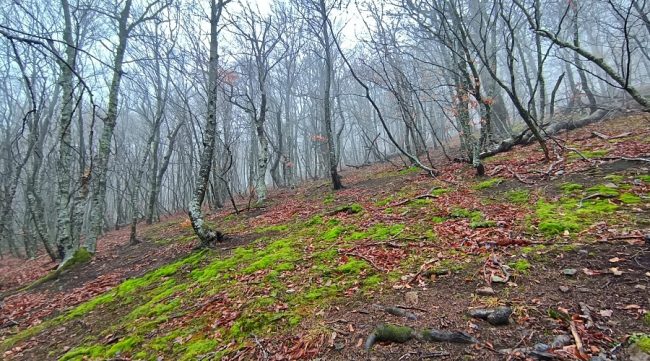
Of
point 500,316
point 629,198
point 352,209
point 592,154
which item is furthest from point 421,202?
point 500,316

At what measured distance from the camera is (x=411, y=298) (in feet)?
11.6

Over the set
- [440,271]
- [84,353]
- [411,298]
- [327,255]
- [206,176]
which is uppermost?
[206,176]

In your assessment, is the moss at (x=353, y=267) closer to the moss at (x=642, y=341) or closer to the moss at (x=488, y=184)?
the moss at (x=642, y=341)

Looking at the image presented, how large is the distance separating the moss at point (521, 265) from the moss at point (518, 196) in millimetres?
2324

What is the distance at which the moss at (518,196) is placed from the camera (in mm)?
5773

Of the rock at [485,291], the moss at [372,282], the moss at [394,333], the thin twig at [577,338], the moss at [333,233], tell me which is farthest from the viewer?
the moss at [333,233]

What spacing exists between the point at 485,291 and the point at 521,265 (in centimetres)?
70

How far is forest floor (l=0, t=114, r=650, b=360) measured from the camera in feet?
9.29

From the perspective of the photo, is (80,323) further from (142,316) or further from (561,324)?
(561,324)

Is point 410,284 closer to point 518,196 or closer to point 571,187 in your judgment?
point 518,196

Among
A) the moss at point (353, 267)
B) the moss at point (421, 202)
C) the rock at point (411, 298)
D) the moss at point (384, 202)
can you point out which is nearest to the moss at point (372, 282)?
the moss at point (353, 267)

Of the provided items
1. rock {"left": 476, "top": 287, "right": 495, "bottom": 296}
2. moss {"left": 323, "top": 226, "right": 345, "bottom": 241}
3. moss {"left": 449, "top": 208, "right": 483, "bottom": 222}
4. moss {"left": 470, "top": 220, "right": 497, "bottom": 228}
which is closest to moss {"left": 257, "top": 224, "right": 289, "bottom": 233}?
moss {"left": 323, "top": 226, "right": 345, "bottom": 241}

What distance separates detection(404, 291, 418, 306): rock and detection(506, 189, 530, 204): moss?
3.36 meters

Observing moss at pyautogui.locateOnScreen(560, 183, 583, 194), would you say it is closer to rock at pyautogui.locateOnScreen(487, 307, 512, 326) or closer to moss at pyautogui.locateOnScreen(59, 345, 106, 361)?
rock at pyautogui.locateOnScreen(487, 307, 512, 326)
